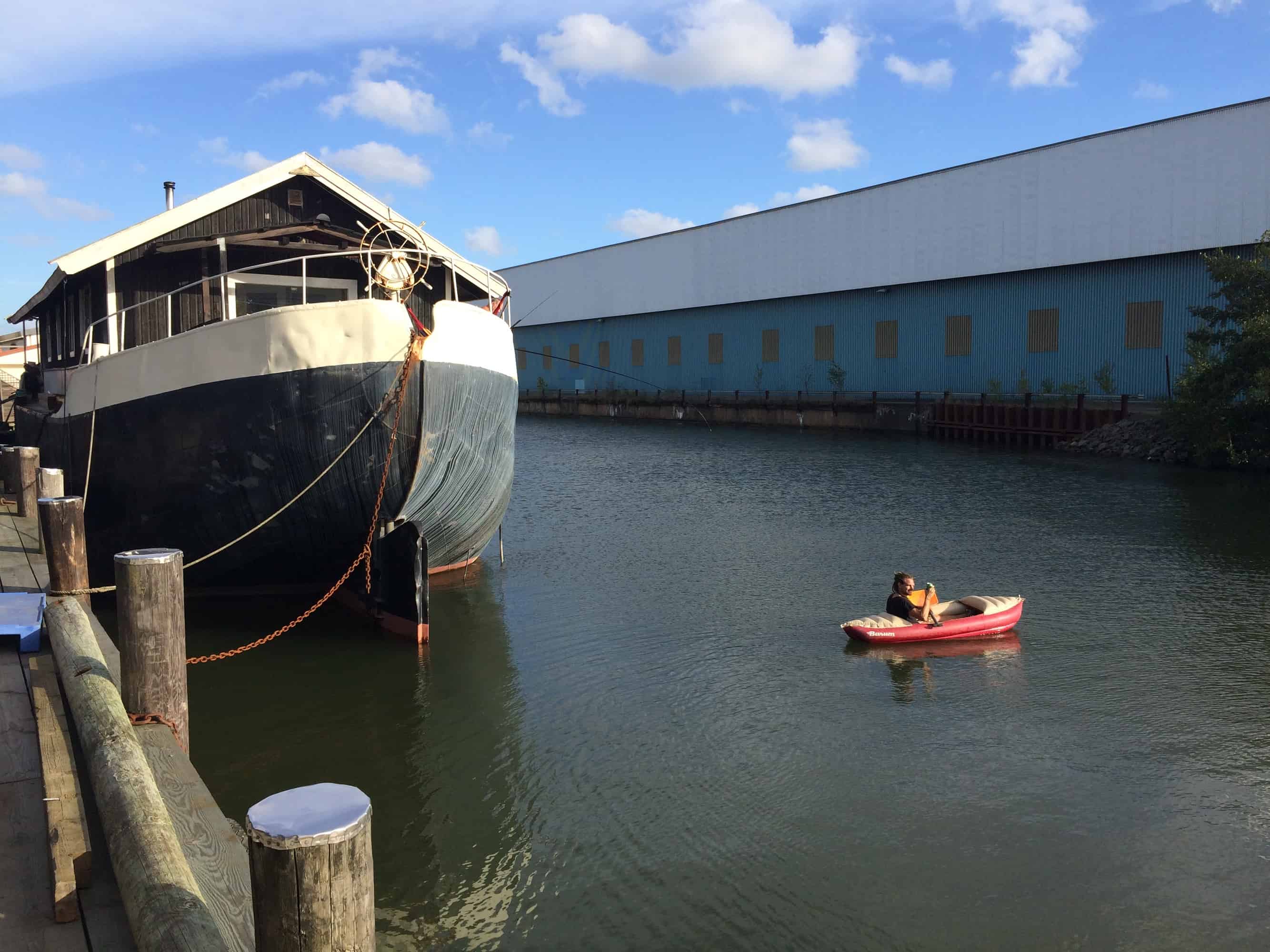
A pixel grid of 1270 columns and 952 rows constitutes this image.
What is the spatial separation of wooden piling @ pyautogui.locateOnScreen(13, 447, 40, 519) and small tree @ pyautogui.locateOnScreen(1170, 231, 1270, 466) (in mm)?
25241

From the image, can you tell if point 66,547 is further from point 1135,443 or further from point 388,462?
point 1135,443

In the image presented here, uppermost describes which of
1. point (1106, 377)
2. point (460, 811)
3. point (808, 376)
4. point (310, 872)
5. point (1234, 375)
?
point (808, 376)

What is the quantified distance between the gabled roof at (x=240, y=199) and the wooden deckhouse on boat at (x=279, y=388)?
0.02 meters

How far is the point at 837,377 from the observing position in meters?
42.8

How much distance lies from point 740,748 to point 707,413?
4005 centimetres

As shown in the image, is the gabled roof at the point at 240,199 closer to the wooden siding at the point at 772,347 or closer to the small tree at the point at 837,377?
the small tree at the point at 837,377

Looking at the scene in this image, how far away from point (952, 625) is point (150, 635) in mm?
7970

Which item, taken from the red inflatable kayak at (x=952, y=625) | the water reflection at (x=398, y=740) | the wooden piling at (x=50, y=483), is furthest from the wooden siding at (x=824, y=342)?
the wooden piling at (x=50, y=483)

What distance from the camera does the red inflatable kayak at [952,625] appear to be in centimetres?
1070

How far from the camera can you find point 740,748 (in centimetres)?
793

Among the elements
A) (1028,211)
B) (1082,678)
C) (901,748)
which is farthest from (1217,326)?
(901,748)

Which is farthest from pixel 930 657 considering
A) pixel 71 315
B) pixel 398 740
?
pixel 71 315

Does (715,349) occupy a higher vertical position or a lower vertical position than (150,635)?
higher

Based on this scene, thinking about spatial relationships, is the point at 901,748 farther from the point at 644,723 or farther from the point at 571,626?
the point at 571,626
